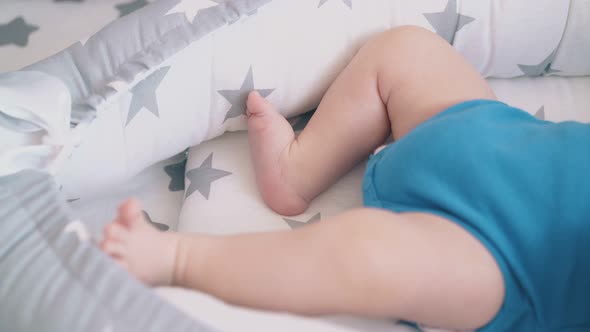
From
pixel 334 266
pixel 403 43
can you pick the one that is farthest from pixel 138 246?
pixel 403 43

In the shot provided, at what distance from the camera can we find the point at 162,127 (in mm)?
824

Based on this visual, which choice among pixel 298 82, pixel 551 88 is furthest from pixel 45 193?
pixel 551 88

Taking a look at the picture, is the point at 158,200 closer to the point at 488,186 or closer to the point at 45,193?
the point at 45,193

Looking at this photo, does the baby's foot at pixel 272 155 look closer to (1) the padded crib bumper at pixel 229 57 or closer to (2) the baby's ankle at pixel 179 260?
(1) the padded crib bumper at pixel 229 57

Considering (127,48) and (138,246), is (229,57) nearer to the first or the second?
(127,48)

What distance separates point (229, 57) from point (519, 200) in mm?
428

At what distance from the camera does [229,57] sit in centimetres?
83

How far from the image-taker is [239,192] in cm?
84

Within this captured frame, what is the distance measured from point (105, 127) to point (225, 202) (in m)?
0.19

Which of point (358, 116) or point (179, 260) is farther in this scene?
point (358, 116)

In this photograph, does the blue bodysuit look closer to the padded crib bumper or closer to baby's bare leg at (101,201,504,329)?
baby's bare leg at (101,201,504,329)

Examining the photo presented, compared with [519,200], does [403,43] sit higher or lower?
higher

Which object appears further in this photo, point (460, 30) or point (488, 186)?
point (460, 30)

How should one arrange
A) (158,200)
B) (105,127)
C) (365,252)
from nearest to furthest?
(365,252) < (105,127) < (158,200)
